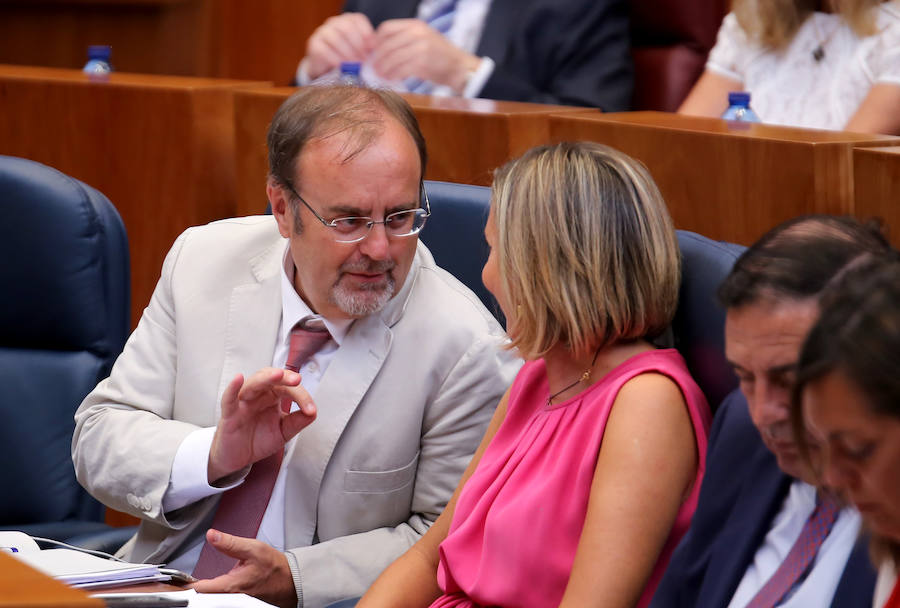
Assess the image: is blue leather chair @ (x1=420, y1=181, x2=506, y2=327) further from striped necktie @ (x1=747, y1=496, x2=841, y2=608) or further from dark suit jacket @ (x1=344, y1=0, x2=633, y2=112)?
dark suit jacket @ (x1=344, y1=0, x2=633, y2=112)

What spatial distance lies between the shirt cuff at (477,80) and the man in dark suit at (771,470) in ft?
5.35

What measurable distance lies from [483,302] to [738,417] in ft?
2.23

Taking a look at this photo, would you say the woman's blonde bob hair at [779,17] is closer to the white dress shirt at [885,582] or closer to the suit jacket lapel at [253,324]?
the suit jacket lapel at [253,324]

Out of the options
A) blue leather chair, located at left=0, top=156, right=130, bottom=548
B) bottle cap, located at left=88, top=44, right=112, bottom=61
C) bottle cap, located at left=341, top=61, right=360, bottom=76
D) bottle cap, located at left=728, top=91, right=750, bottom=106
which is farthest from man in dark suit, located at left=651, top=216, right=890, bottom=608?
bottle cap, located at left=88, top=44, right=112, bottom=61

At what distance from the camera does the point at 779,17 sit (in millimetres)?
2521

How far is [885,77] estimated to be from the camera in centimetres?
236

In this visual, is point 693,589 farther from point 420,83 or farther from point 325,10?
point 325,10

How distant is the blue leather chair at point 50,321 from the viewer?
6.98 feet

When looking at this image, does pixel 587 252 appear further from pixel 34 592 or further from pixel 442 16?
pixel 442 16

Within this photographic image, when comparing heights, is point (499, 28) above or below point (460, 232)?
above

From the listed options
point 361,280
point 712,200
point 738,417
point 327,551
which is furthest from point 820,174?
point 327,551

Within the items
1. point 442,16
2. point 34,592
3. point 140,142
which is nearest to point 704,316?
point 34,592

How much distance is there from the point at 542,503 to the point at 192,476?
55 centimetres

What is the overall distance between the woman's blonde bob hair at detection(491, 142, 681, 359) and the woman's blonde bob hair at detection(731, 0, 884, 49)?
1088 mm
